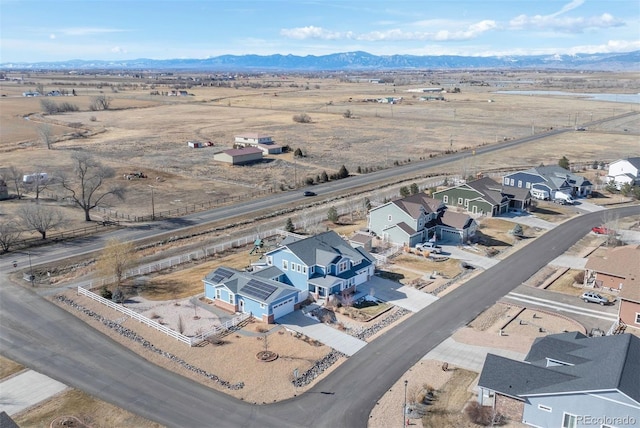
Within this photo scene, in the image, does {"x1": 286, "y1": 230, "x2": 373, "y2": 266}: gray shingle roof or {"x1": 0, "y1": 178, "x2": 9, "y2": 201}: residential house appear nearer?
{"x1": 286, "y1": 230, "x2": 373, "y2": 266}: gray shingle roof

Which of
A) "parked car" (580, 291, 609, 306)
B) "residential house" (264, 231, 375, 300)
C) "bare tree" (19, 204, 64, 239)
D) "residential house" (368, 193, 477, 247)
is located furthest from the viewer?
"bare tree" (19, 204, 64, 239)

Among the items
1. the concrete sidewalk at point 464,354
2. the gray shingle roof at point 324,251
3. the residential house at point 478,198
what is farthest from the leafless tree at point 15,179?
the concrete sidewalk at point 464,354

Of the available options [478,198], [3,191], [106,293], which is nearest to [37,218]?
[106,293]

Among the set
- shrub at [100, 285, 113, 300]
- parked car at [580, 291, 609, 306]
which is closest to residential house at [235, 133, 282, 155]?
shrub at [100, 285, 113, 300]

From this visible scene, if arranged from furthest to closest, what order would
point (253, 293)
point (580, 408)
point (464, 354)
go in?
point (253, 293) < point (464, 354) < point (580, 408)

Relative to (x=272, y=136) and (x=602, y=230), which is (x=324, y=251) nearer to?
(x=602, y=230)

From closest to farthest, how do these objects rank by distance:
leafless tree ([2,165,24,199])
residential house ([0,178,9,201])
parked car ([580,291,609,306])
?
1. parked car ([580,291,609,306])
2. residential house ([0,178,9,201])
3. leafless tree ([2,165,24,199])

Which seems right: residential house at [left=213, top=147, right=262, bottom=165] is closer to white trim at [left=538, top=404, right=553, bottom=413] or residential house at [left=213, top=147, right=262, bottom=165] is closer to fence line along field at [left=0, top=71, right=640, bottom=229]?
fence line along field at [left=0, top=71, right=640, bottom=229]

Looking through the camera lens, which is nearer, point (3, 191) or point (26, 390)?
point (26, 390)
